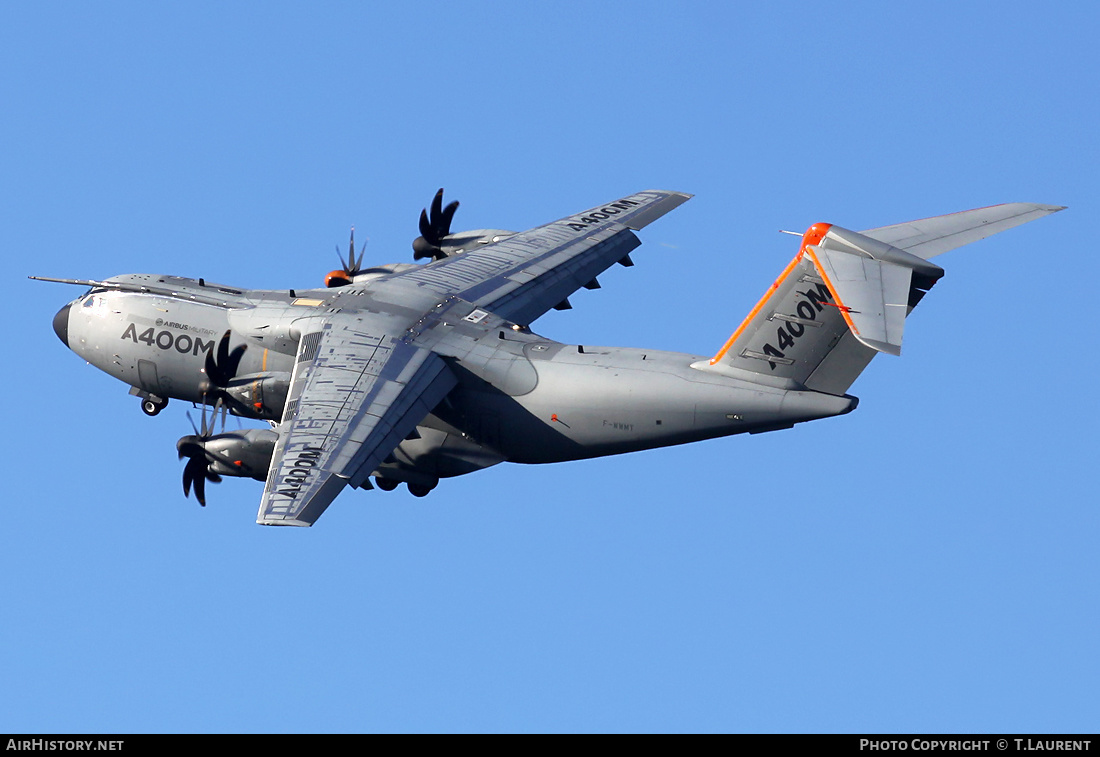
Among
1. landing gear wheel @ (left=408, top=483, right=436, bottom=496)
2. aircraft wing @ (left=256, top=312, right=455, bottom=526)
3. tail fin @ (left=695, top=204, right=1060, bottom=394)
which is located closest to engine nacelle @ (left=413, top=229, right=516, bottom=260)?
aircraft wing @ (left=256, top=312, right=455, bottom=526)

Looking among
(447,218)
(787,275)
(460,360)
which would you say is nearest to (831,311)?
(787,275)

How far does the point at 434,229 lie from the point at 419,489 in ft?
36.5

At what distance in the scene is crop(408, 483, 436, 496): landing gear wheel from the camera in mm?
41188

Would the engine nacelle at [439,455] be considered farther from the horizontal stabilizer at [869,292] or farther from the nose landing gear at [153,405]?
the horizontal stabilizer at [869,292]

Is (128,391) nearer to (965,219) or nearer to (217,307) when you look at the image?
(217,307)

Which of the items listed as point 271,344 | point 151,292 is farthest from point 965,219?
point 151,292

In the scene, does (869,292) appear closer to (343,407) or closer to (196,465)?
(343,407)

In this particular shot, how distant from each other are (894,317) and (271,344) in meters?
16.9

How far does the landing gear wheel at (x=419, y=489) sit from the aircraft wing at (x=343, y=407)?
9.45 ft

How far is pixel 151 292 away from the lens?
44844 millimetres

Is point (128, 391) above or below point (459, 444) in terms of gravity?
above

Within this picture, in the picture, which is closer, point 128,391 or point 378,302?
point 378,302
